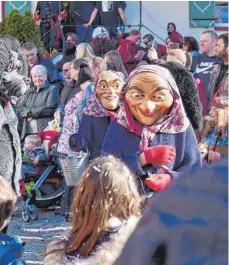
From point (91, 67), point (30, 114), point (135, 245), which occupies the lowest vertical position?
point (30, 114)

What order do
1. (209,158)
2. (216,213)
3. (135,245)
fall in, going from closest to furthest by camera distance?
(216,213)
(135,245)
(209,158)

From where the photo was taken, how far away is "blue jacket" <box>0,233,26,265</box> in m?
3.08

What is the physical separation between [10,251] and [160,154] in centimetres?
115

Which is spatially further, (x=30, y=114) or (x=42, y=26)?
(x=42, y=26)

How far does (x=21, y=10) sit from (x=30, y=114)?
8.87 m

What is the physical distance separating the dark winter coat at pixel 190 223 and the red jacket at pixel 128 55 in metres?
10.1

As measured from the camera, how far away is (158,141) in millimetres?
4094

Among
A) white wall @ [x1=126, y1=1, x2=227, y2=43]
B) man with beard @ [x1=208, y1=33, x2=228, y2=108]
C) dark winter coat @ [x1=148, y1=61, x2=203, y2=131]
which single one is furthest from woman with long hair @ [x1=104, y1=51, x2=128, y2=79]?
white wall @ [x1=126, y1=1, x2=227, y2=43]

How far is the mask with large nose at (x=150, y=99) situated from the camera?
4.09 metres

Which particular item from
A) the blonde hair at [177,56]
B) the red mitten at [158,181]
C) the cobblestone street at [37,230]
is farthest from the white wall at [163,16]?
the red mitten at [158,181]

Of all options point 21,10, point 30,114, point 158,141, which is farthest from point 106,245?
point 21,10

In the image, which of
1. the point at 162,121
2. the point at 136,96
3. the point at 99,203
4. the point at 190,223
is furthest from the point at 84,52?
the point at 190,223

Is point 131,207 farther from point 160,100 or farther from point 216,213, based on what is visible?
point 216,213

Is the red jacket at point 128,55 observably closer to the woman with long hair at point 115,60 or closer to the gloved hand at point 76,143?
the woman with long hair at point 115,60
